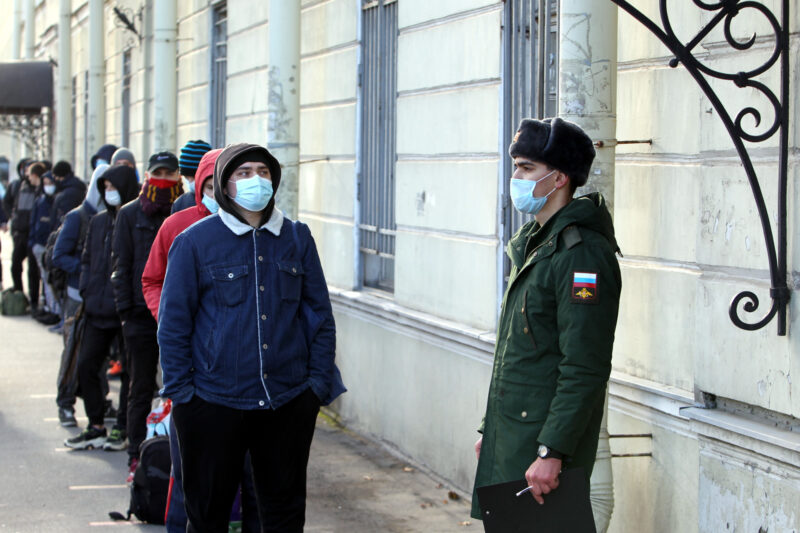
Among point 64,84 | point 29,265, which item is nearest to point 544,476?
point 29,265

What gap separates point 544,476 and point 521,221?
113 inches

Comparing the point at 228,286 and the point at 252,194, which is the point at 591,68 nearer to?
the point at 252,194

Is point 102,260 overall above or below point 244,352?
above

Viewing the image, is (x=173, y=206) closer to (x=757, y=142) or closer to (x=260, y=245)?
(x=260, y=245)

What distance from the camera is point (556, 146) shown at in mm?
3488

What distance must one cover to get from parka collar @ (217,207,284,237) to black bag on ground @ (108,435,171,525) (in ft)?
5.86

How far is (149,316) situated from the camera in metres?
6.55

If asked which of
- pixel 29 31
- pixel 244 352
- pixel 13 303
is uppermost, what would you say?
pixel 29 31

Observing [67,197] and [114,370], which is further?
[67,197]

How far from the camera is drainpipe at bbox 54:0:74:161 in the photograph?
21797mm

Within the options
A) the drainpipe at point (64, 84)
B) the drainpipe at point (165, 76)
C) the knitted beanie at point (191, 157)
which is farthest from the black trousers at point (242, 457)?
the drainpipe at point (64, 84)

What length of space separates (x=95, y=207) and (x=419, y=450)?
2.95 metres

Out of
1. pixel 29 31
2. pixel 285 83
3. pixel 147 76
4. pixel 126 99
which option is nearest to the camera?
pixel 285 83

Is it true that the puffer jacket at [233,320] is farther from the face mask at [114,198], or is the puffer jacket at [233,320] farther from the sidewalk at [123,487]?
the face mask at [114,198]
